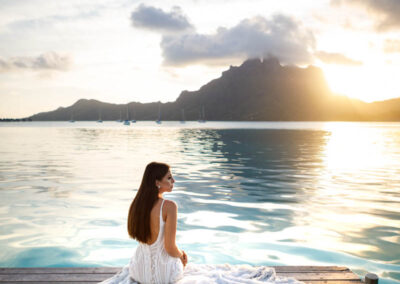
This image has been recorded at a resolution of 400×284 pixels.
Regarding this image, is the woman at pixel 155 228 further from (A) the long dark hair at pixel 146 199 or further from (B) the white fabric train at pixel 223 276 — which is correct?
(B) the white fabric train at pixel 223 276

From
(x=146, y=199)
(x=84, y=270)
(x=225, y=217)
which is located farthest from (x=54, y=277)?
(x=225, y=217)

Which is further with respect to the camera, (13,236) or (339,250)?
(13,236)

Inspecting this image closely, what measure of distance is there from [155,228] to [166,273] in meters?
0.72

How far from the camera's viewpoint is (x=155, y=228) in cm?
474

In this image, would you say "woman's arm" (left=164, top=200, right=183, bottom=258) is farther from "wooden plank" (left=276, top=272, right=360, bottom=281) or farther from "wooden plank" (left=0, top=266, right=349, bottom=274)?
"wooden plank" (left=276, top=272, right=360, bottom=281)

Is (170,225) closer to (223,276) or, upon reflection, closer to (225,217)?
(223,276)

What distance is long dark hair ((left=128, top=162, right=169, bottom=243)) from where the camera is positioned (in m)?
4.57

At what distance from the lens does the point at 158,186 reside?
4.63m

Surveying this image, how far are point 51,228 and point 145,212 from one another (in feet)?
28.4

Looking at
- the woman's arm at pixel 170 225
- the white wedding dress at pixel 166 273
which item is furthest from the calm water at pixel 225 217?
the woman's arm at pixel 170 225

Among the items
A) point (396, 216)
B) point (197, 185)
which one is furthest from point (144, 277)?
point (197, 185)

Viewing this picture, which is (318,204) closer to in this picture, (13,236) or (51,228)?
(51,228)

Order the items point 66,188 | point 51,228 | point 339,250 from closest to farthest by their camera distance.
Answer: point 339,250
point 51,228
point 66,188

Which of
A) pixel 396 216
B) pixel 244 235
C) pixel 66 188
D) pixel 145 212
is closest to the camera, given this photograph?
pixel 145 212
